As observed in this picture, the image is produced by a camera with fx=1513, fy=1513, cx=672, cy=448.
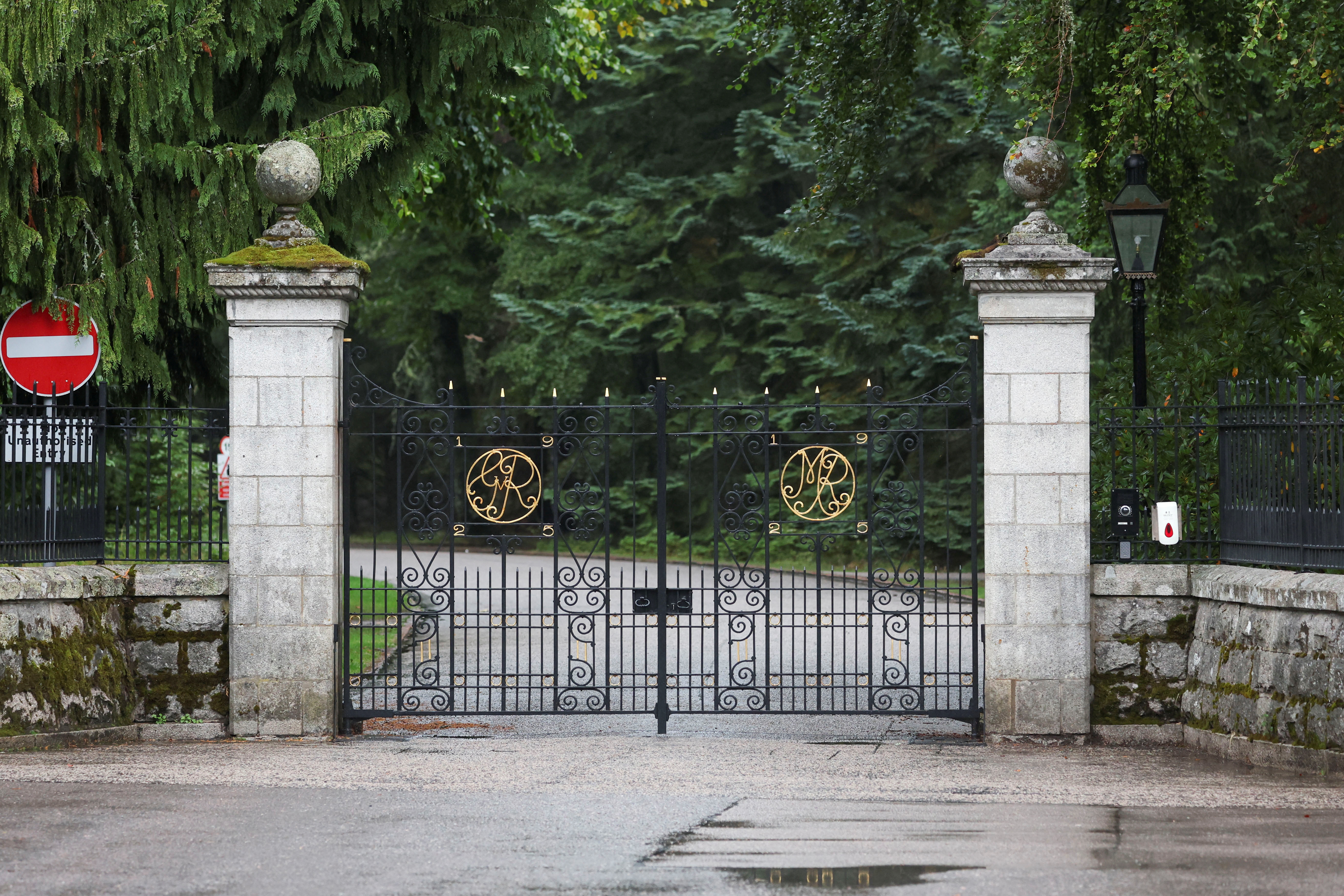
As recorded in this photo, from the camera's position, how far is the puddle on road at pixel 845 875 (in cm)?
601

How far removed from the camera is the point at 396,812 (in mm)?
7465

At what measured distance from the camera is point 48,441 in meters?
9.87

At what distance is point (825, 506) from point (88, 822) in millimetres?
4903

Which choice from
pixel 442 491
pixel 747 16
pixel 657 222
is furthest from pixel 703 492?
pixel 442 491

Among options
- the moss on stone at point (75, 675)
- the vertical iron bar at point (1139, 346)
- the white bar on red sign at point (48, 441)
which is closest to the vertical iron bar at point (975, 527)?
the vertical iron bar at point (1139, 346)

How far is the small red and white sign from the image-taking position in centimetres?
1123

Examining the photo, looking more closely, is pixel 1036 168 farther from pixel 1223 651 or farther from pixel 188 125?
pixel 188 125

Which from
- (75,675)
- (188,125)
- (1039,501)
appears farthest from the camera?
(188,125)

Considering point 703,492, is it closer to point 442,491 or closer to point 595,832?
point 442,491

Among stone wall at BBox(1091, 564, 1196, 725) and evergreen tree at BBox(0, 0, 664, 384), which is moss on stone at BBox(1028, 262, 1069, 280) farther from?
evergreen tree at BBox(0, 0, 664, 384)

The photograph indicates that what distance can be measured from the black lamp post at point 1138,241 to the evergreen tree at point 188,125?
19.3 feet

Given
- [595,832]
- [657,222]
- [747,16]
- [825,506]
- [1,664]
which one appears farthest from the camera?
[657,222]

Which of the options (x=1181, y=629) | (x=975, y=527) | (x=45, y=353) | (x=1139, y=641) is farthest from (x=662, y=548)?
(x=45, y=353)

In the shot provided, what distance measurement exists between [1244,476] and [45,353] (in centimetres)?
849
